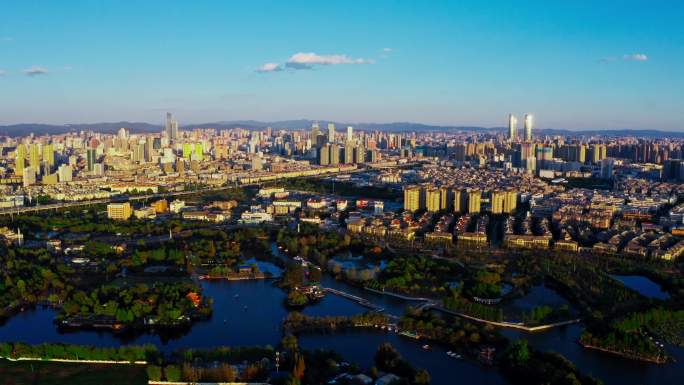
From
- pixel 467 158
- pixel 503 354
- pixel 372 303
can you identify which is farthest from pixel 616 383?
pixel 467 158

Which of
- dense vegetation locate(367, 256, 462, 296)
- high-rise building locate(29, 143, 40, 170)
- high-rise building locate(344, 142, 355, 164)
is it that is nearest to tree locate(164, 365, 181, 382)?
dense vegetation locate(367, 256, 462, 296)

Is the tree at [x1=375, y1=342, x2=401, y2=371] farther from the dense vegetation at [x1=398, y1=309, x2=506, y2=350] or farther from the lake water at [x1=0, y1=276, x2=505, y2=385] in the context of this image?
the dense vegetation at [x1=398, y1=309, x2=506, y2=350]

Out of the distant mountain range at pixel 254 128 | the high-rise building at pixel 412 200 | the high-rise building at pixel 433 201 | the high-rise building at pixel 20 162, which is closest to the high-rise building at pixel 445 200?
the high-rise building at pixel 433 201

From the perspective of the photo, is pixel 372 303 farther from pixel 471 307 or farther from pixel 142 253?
pixel 142 253

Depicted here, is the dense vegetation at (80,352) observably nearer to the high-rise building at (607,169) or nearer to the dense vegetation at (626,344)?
the dense vegetation at (626,344)

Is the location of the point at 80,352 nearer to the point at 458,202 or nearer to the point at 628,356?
the point at 628,356

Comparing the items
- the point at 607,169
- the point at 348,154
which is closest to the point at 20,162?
the point at 348,154
